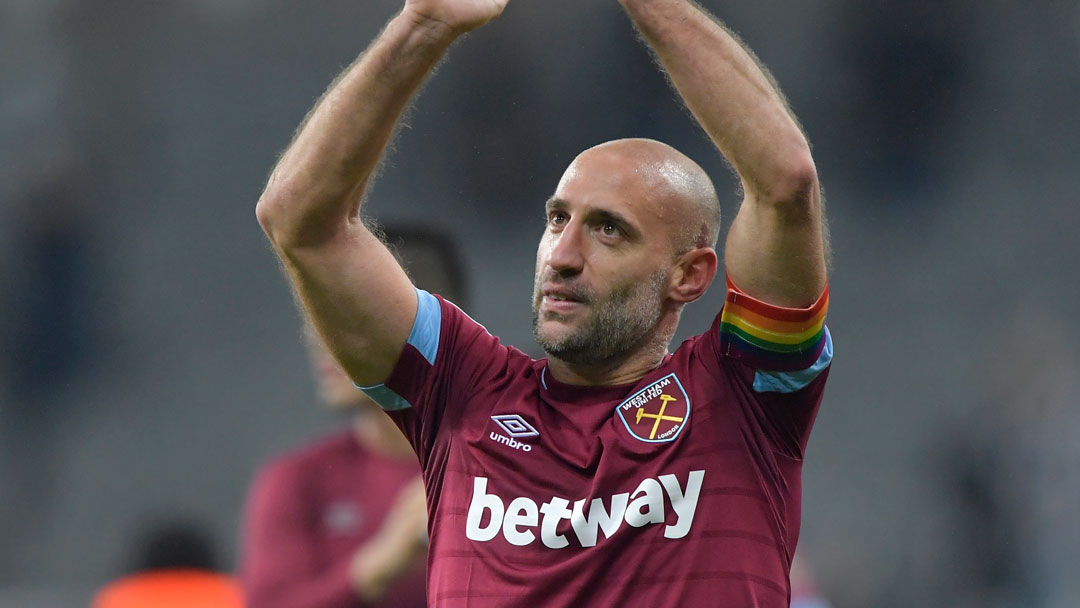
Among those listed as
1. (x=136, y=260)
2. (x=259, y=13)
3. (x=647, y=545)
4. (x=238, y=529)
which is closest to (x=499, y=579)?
(x=647, y=545)

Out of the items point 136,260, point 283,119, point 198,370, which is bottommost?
point 198,370

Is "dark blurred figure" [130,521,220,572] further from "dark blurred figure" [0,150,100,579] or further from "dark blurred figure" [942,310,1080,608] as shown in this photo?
"dark blurred figure" [942,310,1080,608]

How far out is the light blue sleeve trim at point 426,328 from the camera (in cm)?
251

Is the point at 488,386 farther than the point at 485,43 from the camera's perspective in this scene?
No

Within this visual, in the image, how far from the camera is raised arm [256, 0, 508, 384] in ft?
7.33

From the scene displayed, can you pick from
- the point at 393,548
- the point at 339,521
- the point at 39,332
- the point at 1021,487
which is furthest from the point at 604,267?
the point at 39,332

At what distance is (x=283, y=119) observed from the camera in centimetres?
650

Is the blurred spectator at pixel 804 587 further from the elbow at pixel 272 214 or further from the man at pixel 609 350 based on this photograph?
the elbow at pixel 272 214

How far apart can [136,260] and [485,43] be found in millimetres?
2099

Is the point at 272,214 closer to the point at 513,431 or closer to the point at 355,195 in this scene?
the point at 355,195

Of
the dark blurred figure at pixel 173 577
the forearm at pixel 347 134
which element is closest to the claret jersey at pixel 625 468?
Answer: the forearm at pixel 347 134

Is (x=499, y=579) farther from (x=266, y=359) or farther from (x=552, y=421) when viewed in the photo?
(x=266, y=359)

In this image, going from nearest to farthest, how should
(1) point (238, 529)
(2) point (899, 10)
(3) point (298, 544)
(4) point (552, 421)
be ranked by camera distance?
(4) point (552, 421), (3) point (298, 544), (1) point (238, 529), (2) point (899, 10)

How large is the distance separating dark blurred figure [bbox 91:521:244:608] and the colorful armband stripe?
146 inches
